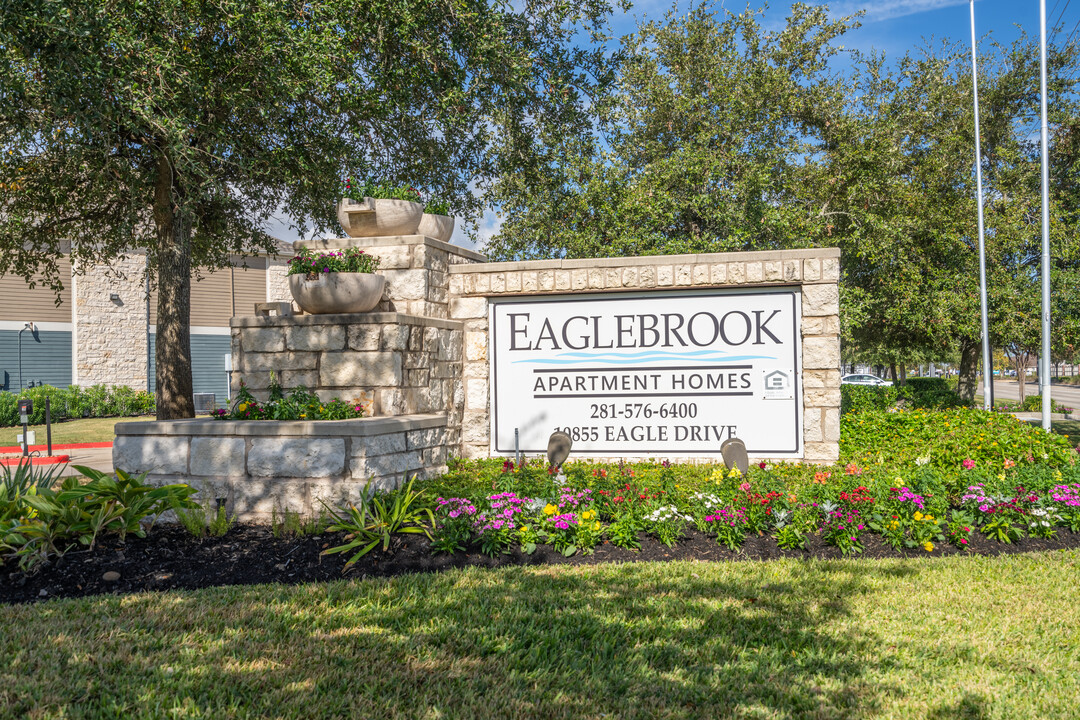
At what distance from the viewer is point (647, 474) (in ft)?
23.2

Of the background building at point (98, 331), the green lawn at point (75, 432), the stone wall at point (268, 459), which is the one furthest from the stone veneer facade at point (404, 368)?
the background building at point (98, 331)

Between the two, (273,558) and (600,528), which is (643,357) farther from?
(273,558)

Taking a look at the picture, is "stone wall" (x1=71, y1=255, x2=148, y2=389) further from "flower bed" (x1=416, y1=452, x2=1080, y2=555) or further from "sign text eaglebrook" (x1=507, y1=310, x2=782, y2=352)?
"flower bed" (x1=416, y1=452, x2=1080, y2=555)

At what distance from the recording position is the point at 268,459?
6363mm

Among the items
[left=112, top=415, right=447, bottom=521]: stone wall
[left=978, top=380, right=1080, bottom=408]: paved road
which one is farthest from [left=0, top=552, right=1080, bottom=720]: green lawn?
[left=978, top=380, right=1080, bottom=408]: paved road

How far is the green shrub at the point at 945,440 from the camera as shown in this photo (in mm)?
7840

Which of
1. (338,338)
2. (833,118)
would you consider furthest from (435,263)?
(833,118)

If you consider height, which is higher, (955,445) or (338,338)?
(338,338)

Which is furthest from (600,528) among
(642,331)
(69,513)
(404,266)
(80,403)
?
(80,403)

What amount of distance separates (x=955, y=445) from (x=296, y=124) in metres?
9.02

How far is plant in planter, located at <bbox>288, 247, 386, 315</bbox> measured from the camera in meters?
7.35

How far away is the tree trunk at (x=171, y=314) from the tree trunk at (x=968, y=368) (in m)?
19.1

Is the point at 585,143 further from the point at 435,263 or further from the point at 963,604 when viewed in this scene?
the point at 963,604

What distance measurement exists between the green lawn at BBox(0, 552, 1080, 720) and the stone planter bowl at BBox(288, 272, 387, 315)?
3.42 m
